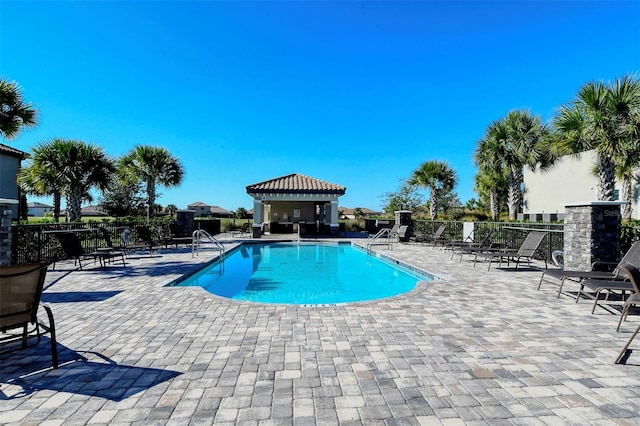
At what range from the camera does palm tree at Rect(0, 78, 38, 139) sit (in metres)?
8.37

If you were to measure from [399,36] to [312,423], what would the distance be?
1551cm

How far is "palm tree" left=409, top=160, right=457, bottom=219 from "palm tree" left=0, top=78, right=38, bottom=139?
21.1 m

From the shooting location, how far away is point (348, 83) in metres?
22.1

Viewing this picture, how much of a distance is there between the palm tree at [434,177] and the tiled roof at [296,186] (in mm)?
6010

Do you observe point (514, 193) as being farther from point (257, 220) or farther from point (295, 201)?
point (257, 220)

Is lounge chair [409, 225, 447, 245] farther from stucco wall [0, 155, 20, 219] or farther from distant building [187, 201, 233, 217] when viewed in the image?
distant building [187, 201, 233, 217]

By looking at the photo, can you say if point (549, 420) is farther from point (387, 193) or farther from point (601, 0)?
point (387, 193)

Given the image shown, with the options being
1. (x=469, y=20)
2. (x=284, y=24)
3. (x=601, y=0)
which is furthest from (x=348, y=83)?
(x=601, y=0)

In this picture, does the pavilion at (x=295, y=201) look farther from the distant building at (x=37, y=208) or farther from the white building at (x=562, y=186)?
the distant building at (x=37, y=208)

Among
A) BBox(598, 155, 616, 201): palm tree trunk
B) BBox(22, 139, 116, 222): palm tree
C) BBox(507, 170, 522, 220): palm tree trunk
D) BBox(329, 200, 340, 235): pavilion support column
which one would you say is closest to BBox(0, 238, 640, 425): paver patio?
BBox(598, 155, 616, 201): palm tree trunk

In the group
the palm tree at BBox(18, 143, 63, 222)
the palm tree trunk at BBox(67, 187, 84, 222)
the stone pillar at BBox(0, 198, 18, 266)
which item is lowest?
the stone pillar at BBox(0, 198, 18, 266)

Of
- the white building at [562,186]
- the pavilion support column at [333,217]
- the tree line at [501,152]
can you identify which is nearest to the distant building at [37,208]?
the tree line at [501,152]

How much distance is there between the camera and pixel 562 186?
80.4 ft

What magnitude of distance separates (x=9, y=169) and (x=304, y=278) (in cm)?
2100
